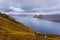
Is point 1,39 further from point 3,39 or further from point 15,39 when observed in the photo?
point 15,39

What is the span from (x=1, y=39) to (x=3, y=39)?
58 centimetres

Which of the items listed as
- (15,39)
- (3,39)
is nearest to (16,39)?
(15,39)

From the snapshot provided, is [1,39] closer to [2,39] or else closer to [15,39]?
[2,39]

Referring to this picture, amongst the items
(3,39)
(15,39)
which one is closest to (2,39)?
(3,39)

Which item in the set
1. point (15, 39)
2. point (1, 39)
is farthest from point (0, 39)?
point (15, 39)

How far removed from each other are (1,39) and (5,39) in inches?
45.5

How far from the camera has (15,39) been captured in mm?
54688

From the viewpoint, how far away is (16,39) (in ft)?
181

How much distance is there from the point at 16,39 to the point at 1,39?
4824mm

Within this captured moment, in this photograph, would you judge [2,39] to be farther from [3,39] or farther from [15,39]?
[15,39]

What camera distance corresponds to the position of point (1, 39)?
52.4 metres

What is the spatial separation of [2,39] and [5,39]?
1039 mm

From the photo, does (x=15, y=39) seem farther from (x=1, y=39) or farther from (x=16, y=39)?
(x=1, y=39)

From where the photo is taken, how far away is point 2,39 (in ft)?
171
